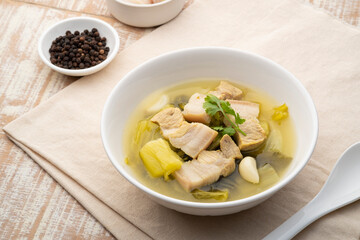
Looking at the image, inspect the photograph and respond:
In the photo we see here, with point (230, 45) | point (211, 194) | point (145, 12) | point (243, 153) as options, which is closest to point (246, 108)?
point (243, 153)

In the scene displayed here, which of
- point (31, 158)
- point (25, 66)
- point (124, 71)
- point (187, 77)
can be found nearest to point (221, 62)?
point (187, 77)

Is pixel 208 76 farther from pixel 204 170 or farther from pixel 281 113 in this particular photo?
pixel 204 170

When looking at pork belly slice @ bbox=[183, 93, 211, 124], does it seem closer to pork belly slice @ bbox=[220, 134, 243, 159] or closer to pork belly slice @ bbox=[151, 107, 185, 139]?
pork belly slice @ bbox=[151, 107, 185, 139]

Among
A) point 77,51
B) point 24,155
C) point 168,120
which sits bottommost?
point 24,155

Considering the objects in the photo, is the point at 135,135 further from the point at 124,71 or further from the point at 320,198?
the point at 320,198

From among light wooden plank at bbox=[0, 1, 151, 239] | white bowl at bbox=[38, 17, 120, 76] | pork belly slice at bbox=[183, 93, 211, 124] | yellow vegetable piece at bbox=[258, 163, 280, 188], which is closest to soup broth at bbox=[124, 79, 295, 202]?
yellow vegetable piece at bbox=[258, 163, 280, 188]

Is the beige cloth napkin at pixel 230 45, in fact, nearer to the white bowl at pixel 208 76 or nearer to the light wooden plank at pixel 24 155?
the light wooden plank at pixel 24 155
